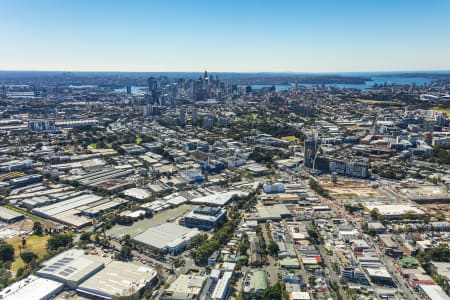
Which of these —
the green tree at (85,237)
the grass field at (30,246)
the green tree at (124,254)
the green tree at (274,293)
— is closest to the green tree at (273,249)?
the green tree at (274,293)

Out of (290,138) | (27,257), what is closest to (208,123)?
(290,138)

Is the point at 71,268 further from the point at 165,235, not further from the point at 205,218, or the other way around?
the point at 205,218

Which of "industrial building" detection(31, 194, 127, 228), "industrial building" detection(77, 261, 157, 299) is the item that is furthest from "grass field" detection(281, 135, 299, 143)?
"industrial building" detection(77, 261, 157, 299)

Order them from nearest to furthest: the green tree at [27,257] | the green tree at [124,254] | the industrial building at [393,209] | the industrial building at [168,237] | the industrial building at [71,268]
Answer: the industrial building at [71,268], the green tree at [27,257], the green tree at [124,254], the industrial building at [168,237], the industrial building at [393,209]

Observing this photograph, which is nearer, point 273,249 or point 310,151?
point 273,249

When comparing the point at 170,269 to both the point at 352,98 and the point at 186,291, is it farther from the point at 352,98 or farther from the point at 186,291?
the point at 352,98

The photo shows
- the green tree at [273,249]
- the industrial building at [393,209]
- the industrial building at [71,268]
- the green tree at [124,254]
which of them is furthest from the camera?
the industrial building at [393,209]

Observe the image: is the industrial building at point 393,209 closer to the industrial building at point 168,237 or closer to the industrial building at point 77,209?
the industrial building at point 168,237

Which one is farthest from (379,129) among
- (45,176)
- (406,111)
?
(45,176)
